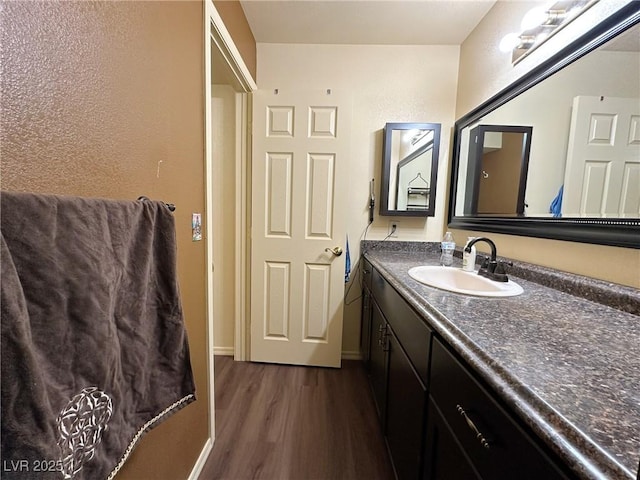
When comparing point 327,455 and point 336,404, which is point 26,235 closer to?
point 327,455

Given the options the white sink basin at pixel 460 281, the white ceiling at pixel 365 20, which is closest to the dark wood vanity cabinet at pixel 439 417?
the white sink basin at pixel 460 281

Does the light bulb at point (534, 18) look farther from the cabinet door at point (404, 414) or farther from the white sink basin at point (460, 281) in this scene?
Answer: the cabinet door at point (404, 414)

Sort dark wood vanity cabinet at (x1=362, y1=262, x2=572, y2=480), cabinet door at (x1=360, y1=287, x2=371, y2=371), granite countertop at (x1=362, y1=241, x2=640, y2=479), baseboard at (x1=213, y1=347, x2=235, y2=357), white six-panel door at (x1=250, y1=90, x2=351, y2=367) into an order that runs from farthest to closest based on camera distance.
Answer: baseboard at (x1=213, y1=347, x2=235, y2=357) < white six-panel door at (x1=250, y1=90, x2=351, y2=367) < cabinet door at (x1=360, y1=287, x2=371, y2=371) < dark wood vanity cabinet at (x1=362, y1=262, x2=572, y2=480) < granite countertop at (x1=362, y1=241, x2=640, y2=479)

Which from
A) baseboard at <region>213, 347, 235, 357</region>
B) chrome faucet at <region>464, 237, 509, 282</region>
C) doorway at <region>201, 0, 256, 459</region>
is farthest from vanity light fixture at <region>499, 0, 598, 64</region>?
baseboard at <region>213, 347, 235, 357</region>

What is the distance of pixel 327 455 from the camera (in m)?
1.32

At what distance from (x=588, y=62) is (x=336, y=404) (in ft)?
6.83

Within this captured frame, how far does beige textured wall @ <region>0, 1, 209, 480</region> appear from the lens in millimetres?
475

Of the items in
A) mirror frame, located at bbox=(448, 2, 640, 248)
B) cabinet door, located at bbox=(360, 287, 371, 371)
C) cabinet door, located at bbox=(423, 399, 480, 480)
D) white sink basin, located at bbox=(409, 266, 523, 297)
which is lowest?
cabinet door, located at bbox=(360, 287, 371, 371)

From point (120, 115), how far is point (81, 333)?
56cm

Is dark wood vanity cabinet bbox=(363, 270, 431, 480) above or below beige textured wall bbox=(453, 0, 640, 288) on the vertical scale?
below

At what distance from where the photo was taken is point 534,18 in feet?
4.12

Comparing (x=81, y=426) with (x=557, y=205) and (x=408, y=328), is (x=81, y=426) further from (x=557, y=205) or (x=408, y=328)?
(x=557, y=205)

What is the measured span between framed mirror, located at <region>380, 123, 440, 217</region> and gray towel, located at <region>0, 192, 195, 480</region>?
1695 mm

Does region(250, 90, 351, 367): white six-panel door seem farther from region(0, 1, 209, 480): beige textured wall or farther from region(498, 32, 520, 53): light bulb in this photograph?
region(498, 32, 520, 53): light bulb
